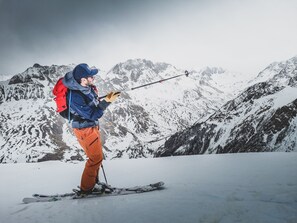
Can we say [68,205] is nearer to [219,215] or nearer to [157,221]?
[157,221]

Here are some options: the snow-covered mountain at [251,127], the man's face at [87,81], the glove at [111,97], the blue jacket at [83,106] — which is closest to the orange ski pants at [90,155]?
the blue jacket at [83,106]

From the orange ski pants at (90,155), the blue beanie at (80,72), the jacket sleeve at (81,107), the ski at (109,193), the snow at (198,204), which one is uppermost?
the blue beanie at (80,72)

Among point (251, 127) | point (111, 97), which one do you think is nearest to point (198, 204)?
point (111, 97)

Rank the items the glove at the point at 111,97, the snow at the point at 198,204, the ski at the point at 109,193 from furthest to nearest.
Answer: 1. the glove at the point at 111,97
2. the ski at the point at 109,193
3. the snow at the point at 198,204

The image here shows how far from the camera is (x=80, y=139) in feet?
30.9

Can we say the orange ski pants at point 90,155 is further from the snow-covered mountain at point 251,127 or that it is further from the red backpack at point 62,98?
the snow-covered mountain at point 251,127

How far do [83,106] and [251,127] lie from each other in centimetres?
10661

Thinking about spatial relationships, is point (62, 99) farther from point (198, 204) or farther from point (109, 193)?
point (198, 204)

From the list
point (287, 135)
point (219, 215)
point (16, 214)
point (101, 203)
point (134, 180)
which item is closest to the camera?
point (219, 215)

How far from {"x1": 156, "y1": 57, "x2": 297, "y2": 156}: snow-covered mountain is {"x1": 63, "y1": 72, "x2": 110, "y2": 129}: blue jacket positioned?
8428 cm

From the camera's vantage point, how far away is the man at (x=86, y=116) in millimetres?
9125

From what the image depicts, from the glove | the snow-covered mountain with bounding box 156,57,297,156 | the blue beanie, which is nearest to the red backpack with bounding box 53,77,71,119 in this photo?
the blue beanie

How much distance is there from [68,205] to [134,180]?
3681 mm

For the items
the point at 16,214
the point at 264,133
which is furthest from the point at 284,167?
the point at 264,133
